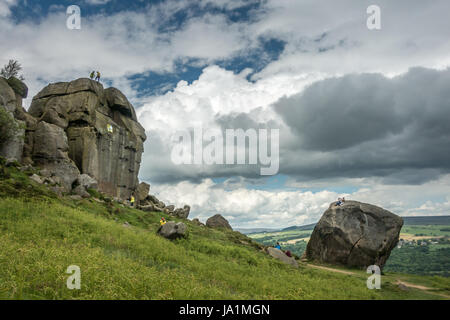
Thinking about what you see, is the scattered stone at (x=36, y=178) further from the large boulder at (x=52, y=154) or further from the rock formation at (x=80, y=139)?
the large boulder at (x=52, y=154)

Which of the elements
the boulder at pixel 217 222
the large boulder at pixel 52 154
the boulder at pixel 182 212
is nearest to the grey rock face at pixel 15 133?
the large boulder at pixel 52 154

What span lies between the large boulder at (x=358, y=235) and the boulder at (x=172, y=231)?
1806 cm

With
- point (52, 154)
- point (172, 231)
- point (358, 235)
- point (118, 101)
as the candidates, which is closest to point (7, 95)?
point (52, 154)

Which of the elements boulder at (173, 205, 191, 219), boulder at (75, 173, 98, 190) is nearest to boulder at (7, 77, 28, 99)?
boulder at (75, 173, 98, 190)

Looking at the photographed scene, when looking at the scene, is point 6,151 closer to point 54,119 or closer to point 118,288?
point 54,119

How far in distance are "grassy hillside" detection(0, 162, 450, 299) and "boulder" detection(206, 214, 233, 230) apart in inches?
1048

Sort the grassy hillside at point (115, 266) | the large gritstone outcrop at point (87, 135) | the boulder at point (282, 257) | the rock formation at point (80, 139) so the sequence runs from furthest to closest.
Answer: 1. the large gritstone outcrop at point (87, 135)
2. the rock formation at point (80, 139)
3. the boulder at point (282, 257)
4. the grassy hillside at point (115, 266)

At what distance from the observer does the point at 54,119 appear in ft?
157

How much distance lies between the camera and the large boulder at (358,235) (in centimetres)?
3322

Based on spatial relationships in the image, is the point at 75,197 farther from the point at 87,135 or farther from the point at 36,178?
the point at 87,135

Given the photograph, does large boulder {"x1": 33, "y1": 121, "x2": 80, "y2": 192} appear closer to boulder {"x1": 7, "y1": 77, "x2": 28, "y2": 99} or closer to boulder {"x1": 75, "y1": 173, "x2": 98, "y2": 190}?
boulder {"x1": 75, "y1": 173, "x2": 98, "y2": 190}

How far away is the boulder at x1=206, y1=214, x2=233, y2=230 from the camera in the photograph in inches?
2204
